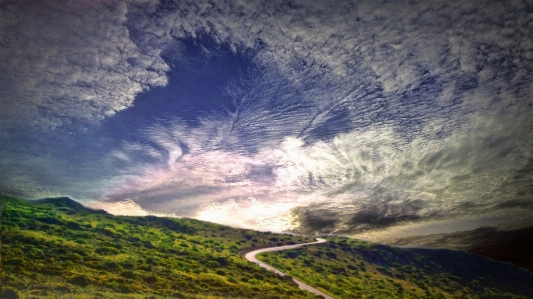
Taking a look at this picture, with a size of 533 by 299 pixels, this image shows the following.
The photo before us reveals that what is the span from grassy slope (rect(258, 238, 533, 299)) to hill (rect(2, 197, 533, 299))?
231 millimetres

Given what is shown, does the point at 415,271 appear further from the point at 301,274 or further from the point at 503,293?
the point at 301,274

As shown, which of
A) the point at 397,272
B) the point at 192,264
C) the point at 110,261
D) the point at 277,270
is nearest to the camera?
the point at 110,261

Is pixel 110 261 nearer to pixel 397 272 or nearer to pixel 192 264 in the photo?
pixel 192 264

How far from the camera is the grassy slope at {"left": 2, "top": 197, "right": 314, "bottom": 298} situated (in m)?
20.7

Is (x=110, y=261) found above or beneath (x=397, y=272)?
above

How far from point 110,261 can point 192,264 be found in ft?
28.9

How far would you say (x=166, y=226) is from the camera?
55.1 metres

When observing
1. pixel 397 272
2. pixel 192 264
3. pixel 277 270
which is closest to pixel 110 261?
pixel 192 264

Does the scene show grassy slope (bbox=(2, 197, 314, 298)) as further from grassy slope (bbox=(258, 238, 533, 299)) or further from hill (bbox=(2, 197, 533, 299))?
grassy slope (bbox=(258, 238, 533, 299))

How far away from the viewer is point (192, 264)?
32.9 m

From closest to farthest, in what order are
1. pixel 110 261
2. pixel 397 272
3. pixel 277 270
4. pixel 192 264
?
pixel 110 261 < pixel 192 264 < pixel 277 270 < pixel 397 272

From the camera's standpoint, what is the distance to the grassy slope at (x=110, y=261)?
2072 cm

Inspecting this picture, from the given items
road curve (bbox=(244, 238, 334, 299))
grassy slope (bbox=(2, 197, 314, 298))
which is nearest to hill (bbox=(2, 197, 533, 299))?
grassy slope (bbox=(2, 197, 314, 298))

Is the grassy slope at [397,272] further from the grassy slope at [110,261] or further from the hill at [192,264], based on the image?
the grassy slope at [110,261]
